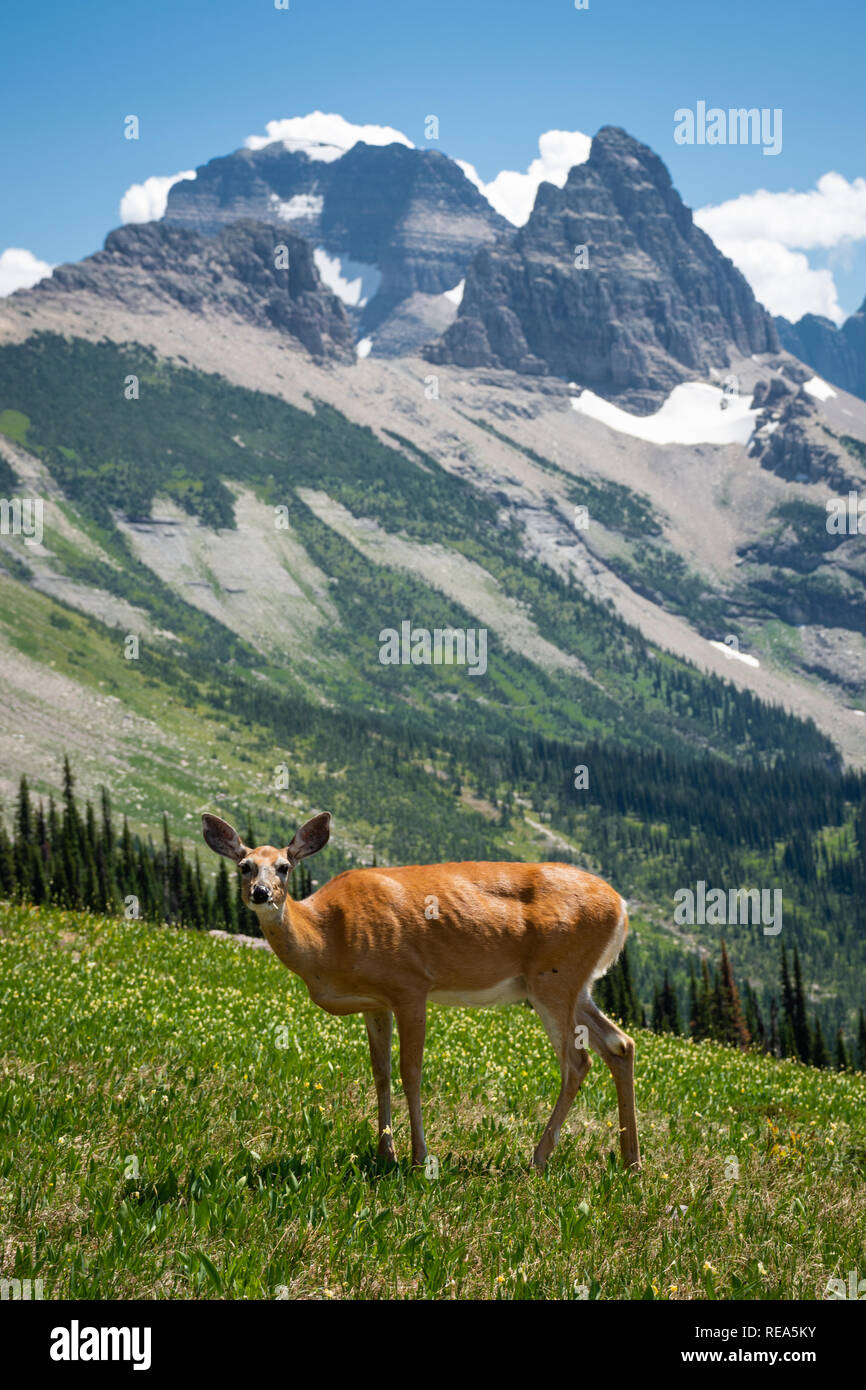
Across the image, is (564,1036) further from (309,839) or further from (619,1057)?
(309,839)

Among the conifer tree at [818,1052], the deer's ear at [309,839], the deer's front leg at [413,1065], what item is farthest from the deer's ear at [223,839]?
the conifer tree at [818,1052]

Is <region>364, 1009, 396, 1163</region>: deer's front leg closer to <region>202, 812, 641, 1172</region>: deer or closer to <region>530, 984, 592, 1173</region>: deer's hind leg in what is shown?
<region>202, 812, 641, 1172</region>: deer

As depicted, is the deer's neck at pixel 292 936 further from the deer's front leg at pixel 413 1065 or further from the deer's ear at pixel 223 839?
the deer's front leg at pixel 413 1065

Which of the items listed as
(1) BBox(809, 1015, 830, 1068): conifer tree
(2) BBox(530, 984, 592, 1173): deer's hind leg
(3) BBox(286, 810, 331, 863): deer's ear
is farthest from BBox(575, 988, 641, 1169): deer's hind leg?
(1) BBox(809, 1015, 830, 1068): conifer tree

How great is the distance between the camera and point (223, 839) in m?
10.5

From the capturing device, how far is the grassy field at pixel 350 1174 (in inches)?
300

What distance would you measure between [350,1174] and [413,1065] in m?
1.18

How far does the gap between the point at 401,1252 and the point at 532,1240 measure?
1157 millimetres

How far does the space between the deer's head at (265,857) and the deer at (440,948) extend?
2 centimetres

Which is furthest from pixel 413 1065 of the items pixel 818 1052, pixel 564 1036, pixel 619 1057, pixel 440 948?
pixel 818 1052

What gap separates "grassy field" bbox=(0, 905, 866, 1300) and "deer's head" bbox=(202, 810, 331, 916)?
233cm

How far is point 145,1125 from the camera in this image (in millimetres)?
10148

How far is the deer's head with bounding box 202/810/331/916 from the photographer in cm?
991
